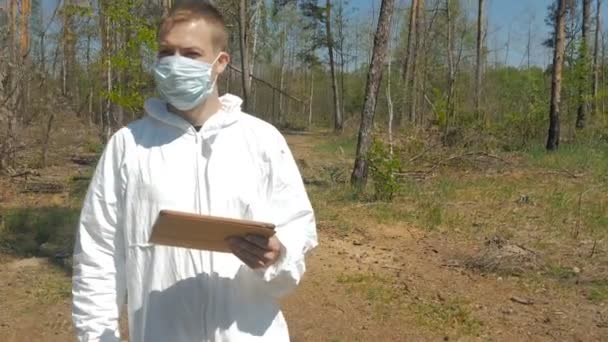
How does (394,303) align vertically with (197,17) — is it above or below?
below

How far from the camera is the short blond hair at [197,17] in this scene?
5.91 feet

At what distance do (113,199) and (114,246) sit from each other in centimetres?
13

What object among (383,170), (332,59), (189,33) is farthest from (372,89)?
(332,59)

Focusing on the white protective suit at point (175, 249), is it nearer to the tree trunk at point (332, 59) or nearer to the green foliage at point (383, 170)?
the green foliage at point (383, 170)

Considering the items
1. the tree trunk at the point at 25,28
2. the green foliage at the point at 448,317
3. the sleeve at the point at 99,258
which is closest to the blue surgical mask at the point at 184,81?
the sleeve at the point at 99,258

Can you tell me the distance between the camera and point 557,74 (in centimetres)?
1472

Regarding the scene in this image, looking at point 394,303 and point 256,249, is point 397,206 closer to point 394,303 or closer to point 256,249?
point 394,303

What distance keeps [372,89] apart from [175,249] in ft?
28.4

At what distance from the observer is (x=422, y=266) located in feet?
21.8

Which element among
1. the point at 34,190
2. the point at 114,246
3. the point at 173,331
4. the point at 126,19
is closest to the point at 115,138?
the point at 114,246

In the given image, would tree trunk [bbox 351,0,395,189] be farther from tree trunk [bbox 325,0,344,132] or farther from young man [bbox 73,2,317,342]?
tree trunk [bbox 325,0,344,132]

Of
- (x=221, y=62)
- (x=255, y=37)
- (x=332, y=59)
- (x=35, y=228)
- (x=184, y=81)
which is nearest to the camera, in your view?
(x=184, y=81)

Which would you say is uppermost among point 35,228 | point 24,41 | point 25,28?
point 25,28

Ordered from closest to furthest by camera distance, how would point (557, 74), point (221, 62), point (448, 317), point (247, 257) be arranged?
point (247, 257) < point (221, 62) < point (448, 317) < point (557, 74)
